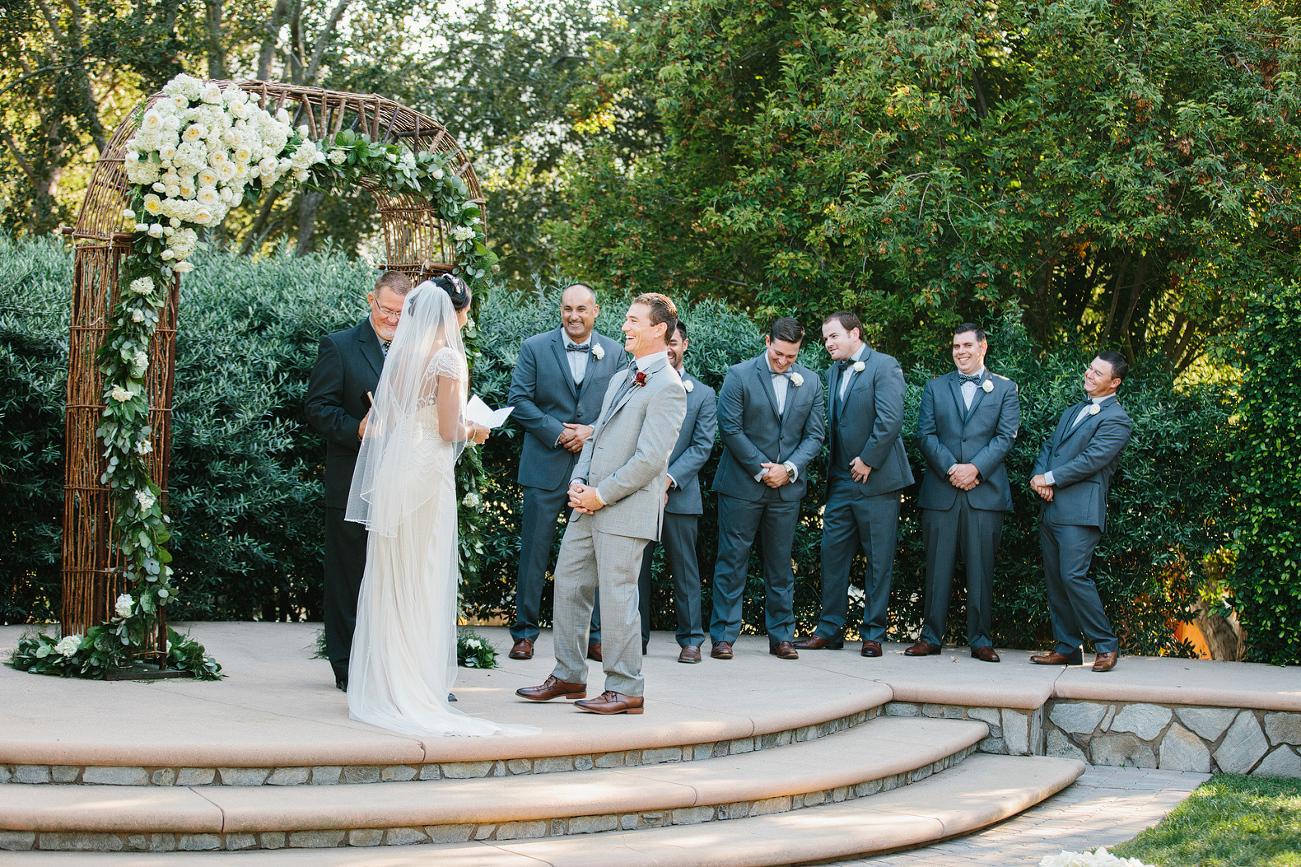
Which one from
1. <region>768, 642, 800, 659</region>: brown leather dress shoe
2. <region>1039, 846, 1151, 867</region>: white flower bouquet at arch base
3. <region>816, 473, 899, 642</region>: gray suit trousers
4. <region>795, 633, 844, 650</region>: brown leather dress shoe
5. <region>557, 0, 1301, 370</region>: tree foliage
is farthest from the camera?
<region>557, 0, 1301, 370</region>: tree foliage

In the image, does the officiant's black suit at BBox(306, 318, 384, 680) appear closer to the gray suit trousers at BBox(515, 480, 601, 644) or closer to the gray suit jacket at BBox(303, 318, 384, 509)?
the gray suit jacket at BBox(303, 318, 384, 509)

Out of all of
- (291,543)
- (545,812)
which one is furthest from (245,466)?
(545,812)

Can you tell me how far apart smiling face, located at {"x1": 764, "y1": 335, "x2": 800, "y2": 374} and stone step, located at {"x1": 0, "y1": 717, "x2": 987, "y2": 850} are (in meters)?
2.67

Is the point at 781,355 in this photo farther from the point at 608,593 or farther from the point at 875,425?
the point at 608,593

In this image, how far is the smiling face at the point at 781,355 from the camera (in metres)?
7.18

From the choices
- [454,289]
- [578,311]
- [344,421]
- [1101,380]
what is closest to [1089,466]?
[1101,380]

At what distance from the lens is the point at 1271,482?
289 inches

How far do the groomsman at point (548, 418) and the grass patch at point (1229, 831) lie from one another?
10.5ft

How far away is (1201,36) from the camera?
1016cm

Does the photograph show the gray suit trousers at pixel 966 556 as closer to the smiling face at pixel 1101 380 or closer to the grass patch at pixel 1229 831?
the smiling face at pixel 1101 380

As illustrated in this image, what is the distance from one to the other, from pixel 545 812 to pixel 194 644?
2.54 m

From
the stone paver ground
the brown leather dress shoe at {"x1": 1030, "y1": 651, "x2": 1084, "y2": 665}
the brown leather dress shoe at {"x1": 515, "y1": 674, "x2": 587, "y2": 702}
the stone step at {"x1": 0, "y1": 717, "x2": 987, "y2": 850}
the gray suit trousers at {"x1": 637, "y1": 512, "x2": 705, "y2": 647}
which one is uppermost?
the gray suit trousers at {"x1": 637, "y1": 512, "x2": 705, "y2": 647}

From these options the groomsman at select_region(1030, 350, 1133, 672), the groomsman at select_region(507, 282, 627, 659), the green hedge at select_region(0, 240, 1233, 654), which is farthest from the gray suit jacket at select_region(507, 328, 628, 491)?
the groomsman at select_region(1030, 350, 1133, 672)

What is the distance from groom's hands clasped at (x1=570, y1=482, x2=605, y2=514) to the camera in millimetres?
5238
